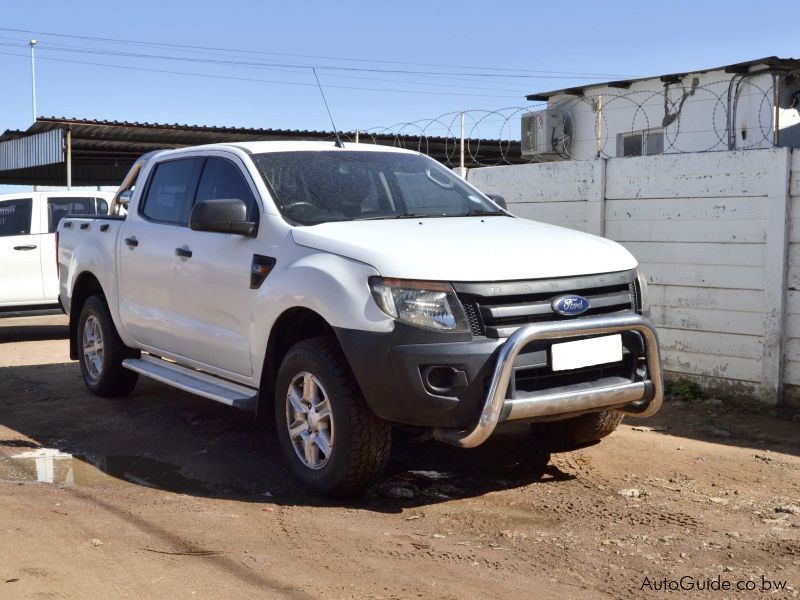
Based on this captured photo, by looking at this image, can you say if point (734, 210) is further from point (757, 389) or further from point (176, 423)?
point (176, 423)

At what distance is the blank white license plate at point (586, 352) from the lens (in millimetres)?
4777

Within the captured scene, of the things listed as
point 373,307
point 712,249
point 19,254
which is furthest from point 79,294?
point 712,249

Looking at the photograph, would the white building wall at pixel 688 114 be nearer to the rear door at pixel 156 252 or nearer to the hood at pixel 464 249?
the rear door at pixel 156 252

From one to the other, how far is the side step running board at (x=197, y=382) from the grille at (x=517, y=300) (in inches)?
61.8

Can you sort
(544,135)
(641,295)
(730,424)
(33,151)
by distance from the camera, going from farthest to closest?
(33,151), (544,135), (730,424), (641,295)

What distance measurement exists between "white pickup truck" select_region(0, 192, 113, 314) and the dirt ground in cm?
477

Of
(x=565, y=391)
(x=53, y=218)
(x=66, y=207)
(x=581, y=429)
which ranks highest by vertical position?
(x=66, y=207)

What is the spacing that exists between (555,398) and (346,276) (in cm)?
116

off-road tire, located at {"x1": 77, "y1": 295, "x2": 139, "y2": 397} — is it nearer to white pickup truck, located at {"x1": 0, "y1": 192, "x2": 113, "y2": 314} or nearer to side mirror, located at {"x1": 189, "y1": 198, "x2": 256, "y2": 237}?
side mirror, located at {"x1": 189, "y1": 198, "x2": 256, "y2": 237}

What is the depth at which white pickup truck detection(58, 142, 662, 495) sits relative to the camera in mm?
4633

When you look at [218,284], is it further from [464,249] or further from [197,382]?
[464,249]

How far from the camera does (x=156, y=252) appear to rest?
6.57 m

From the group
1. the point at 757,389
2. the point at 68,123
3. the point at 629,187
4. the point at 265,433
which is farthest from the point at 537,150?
the point at 265,433

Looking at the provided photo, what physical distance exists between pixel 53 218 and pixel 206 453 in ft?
22.2
